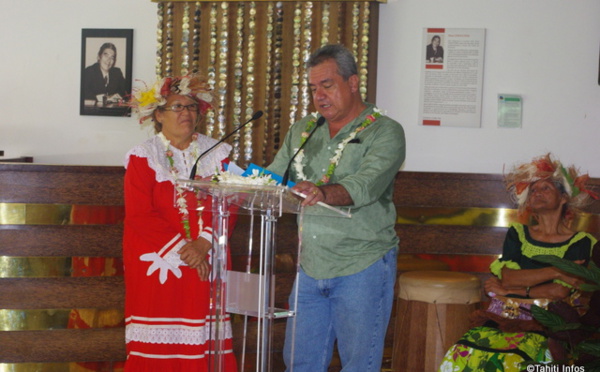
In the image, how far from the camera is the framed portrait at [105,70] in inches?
219

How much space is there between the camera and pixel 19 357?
4.59m

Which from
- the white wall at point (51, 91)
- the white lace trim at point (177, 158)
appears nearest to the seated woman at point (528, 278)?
the white lace trim at point (177, 158)

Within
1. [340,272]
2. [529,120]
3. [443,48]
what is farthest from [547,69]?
[340,272]

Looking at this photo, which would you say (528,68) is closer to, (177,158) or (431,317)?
(431,317)

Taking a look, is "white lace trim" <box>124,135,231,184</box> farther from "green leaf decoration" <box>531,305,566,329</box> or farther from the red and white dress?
"green leaf decoration" <box>531,305,566,329</box>

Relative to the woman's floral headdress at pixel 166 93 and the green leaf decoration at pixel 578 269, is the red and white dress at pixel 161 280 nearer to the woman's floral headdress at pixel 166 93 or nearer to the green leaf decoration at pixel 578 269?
the woman's floral headdress at pixel 166 93

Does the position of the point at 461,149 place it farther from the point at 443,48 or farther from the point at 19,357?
the point at 19,357

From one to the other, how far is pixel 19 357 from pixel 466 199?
2773 mm

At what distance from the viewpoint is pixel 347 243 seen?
3.12 meters

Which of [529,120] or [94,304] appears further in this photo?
[529,120]

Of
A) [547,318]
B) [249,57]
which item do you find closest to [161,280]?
→ [249,57]

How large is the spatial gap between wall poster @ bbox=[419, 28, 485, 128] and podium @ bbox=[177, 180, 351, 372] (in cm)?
284

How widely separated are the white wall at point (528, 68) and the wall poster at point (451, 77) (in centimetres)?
5

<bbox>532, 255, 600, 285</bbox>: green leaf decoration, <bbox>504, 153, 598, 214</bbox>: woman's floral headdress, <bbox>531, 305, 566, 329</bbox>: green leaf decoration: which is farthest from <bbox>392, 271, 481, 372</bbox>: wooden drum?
<bbox>532, 255, 600, 285</bbox>: green leaf decoration
